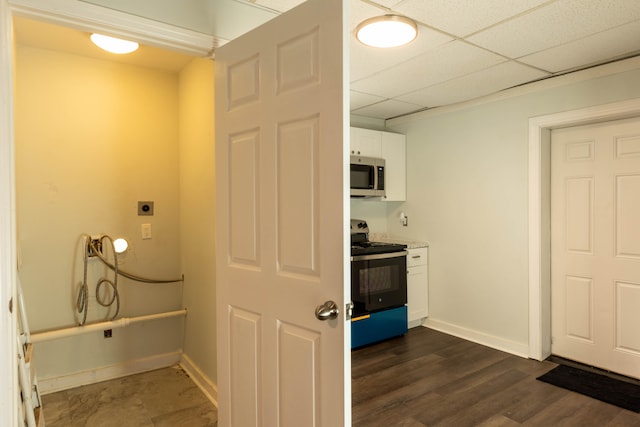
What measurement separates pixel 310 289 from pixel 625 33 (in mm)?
2484

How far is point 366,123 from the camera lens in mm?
4352

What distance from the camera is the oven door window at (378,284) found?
341cm

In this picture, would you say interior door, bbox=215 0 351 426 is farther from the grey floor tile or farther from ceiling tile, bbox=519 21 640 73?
ceiling tile, bbox=519 21 640 73

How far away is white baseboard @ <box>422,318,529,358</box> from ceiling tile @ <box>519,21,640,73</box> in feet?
7.66

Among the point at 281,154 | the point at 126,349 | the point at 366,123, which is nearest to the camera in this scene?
the point at 281,154

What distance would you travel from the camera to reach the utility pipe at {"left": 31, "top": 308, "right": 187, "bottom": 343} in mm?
2553

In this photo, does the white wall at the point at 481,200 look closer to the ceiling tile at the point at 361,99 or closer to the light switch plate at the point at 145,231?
the ceiling tile at the point at 361,99

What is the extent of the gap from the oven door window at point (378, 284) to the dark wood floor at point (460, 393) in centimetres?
42

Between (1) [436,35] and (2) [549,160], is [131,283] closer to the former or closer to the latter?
(1) [436,35]

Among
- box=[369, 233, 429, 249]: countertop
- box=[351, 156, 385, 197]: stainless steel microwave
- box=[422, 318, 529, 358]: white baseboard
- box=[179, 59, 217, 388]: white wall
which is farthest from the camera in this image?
box=[369, 233, 429, 249]: countertop

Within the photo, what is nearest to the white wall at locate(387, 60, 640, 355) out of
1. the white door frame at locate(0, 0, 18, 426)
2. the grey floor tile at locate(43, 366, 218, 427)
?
the grey floor tile at locate(43, 366, 218, 427)

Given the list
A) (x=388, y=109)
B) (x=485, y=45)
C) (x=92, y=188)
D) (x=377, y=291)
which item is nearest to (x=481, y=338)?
(x=377, y=291)

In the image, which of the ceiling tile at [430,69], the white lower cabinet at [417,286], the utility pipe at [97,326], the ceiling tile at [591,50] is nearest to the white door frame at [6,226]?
the utility pipe at [97,326]

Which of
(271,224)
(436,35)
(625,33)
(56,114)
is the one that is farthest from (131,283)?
(625,33)
